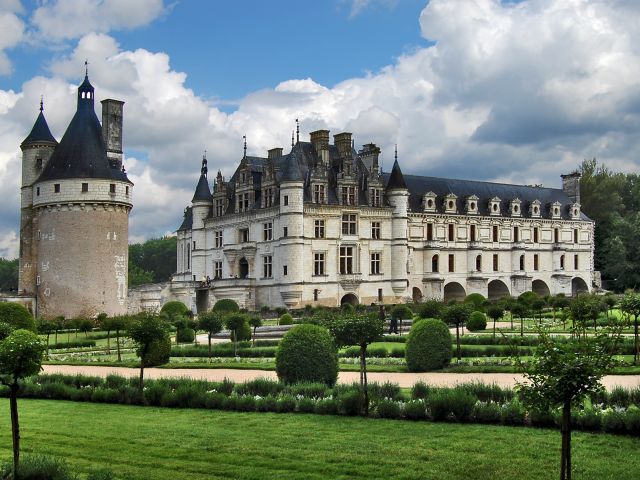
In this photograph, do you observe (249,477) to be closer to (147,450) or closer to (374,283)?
(147,450)

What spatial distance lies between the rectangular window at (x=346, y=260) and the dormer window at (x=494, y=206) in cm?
1390

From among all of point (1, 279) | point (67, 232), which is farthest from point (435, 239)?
point (1, 279)

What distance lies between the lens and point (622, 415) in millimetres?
11844

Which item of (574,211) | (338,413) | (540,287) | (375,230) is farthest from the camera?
(574,211)

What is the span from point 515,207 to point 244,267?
20820mm

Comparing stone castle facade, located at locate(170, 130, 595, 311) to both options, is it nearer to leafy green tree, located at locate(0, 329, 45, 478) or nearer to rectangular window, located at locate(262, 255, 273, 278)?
rectangular window, located at locate(262, 255, 273, 278)

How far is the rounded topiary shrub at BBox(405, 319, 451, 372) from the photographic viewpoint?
20.7 m

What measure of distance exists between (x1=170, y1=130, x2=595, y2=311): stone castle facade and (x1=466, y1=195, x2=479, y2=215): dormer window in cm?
12

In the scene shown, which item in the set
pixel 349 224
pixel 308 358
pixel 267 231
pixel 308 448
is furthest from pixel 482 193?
pixel 308 448

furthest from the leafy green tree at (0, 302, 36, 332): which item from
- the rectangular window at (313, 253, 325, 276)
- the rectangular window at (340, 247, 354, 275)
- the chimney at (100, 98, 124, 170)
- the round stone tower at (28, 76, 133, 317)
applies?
the rectangular window at (340, 247, 354, 275)

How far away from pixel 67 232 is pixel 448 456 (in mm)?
37199

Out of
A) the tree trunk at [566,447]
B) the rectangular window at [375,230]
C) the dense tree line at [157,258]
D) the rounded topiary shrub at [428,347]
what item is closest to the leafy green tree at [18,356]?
the tree trunk at [566,447]

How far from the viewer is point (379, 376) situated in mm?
19875

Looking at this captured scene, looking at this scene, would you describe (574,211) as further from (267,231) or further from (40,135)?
(40,135)
